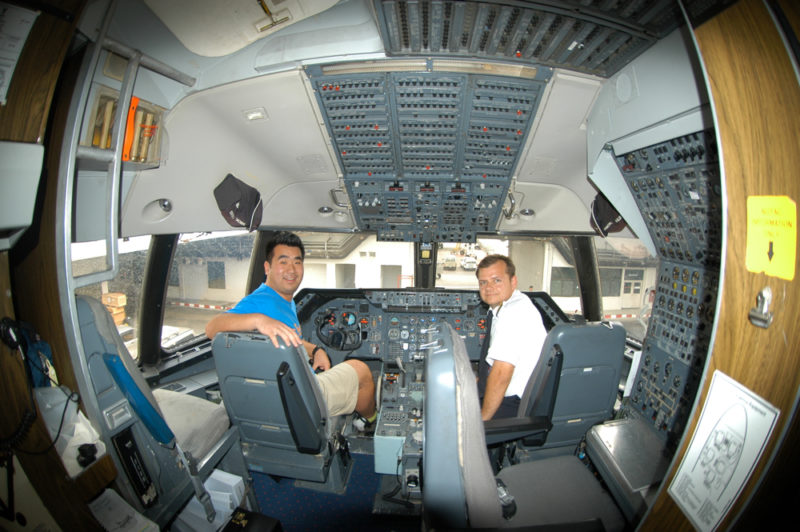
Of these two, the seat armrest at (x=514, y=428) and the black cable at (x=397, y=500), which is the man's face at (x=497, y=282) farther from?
the black cable at (x=397, y=500)

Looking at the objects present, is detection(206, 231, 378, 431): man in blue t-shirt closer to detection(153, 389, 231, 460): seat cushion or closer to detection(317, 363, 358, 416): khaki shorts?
detection(317, 363, 358, 416): khaki shorts

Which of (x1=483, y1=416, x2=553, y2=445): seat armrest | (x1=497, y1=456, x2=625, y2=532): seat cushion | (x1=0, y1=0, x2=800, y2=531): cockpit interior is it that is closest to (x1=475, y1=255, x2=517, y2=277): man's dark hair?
(x1=0, y1=0, x2=800, y2=531): cockpit interior

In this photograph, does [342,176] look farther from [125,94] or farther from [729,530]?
[729,530]


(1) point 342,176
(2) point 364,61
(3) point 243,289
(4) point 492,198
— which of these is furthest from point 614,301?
(3) point 243,289

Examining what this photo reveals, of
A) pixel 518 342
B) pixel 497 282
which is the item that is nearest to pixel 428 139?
pixel 497 282

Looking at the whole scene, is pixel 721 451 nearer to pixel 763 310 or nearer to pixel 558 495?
pixel 763 310

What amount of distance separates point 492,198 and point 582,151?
71 cm

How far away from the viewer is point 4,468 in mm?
906

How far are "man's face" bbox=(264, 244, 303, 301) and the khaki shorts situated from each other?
0.78 meters

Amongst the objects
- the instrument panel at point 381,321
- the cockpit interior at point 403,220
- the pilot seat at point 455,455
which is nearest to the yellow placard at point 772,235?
the cockpit interior at point 403,220

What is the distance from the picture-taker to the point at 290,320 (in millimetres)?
2416

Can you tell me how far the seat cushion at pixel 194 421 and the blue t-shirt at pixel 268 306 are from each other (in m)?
0.63

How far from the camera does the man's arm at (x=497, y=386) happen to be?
1958mm

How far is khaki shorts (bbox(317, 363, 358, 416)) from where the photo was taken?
7.12 feet
